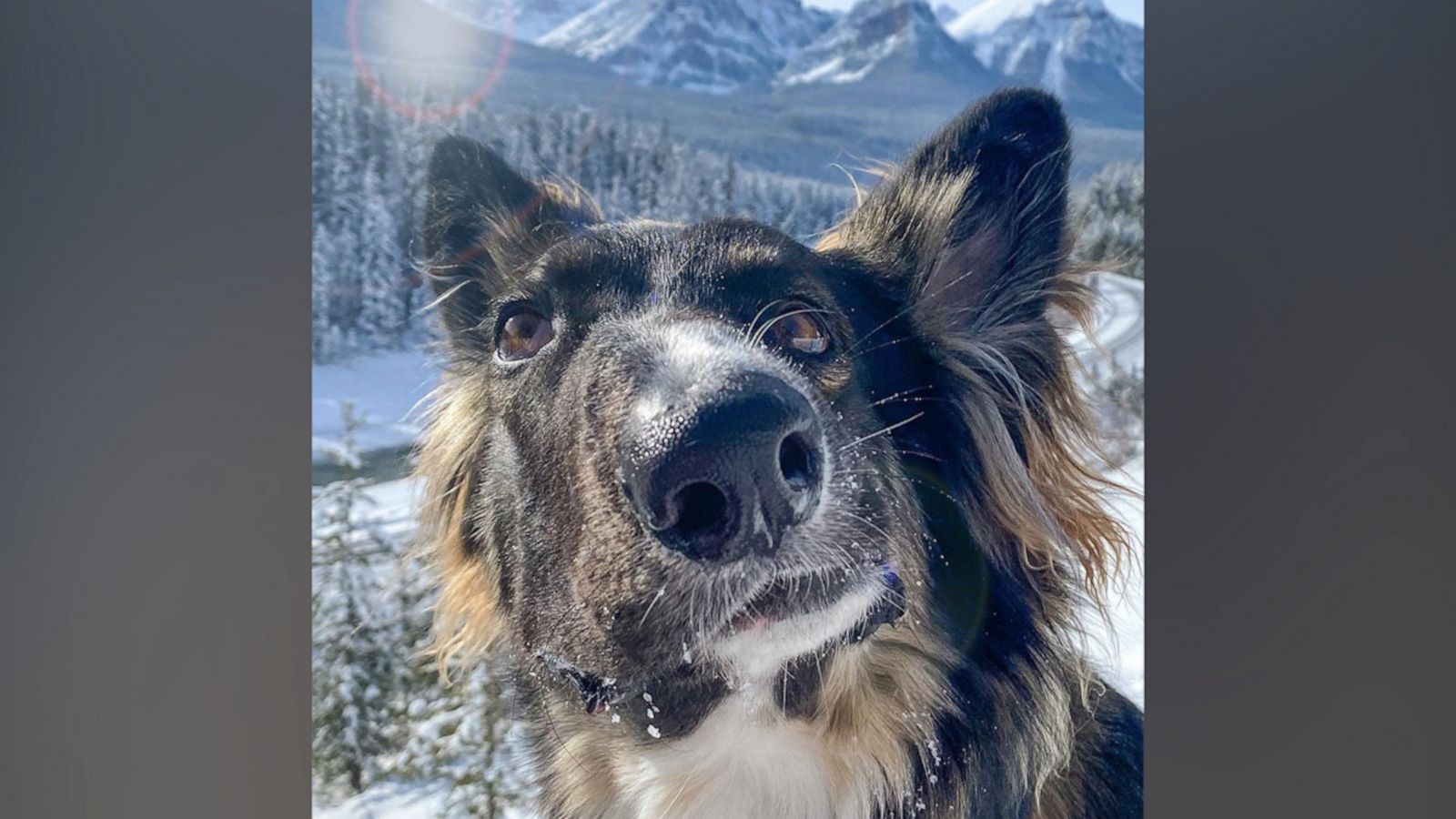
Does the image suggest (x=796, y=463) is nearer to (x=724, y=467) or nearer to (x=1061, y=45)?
(x=724, y=467)

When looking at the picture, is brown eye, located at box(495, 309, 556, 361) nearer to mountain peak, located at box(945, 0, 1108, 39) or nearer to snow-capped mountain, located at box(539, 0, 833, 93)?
snow-capped mountain, located at box(539, 0, 833, 93)

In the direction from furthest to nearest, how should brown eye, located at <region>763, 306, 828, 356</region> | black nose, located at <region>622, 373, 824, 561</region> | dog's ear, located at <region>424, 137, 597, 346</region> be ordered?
dog's ear, located at <region>424, 137, 597, 346</region> < brown eye, located at <region>763, 306, 828, 356</region> < black nose, located at <region>622, 373, 824, 561</region>

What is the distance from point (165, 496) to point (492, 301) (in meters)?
0.72

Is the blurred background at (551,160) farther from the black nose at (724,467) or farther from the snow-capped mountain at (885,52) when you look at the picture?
the black nose at (724,467)

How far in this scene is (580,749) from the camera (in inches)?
72.5

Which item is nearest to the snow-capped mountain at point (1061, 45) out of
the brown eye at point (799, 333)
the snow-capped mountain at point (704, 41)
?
the snow-capped mountain at point (704, 41)

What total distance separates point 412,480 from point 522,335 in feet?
1.11

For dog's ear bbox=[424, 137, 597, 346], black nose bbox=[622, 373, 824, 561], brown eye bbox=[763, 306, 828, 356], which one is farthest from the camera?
dog's ear bbox=[424, 137, 597, 346]

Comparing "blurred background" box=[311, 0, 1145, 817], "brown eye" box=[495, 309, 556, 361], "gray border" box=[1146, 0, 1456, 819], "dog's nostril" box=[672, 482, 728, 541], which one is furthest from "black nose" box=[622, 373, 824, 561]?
"gray border" box=[1146, 0, 1456, 819]

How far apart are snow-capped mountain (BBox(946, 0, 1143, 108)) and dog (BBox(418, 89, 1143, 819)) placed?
63 millimetres

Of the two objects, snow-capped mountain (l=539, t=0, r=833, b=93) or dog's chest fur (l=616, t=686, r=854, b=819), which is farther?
snow-capped mountain (l=539, t=0, r=833, b=93)

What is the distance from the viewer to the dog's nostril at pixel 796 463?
1.69 m

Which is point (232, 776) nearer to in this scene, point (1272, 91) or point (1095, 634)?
point (1095, 634)

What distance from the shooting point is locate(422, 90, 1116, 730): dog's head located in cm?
170
